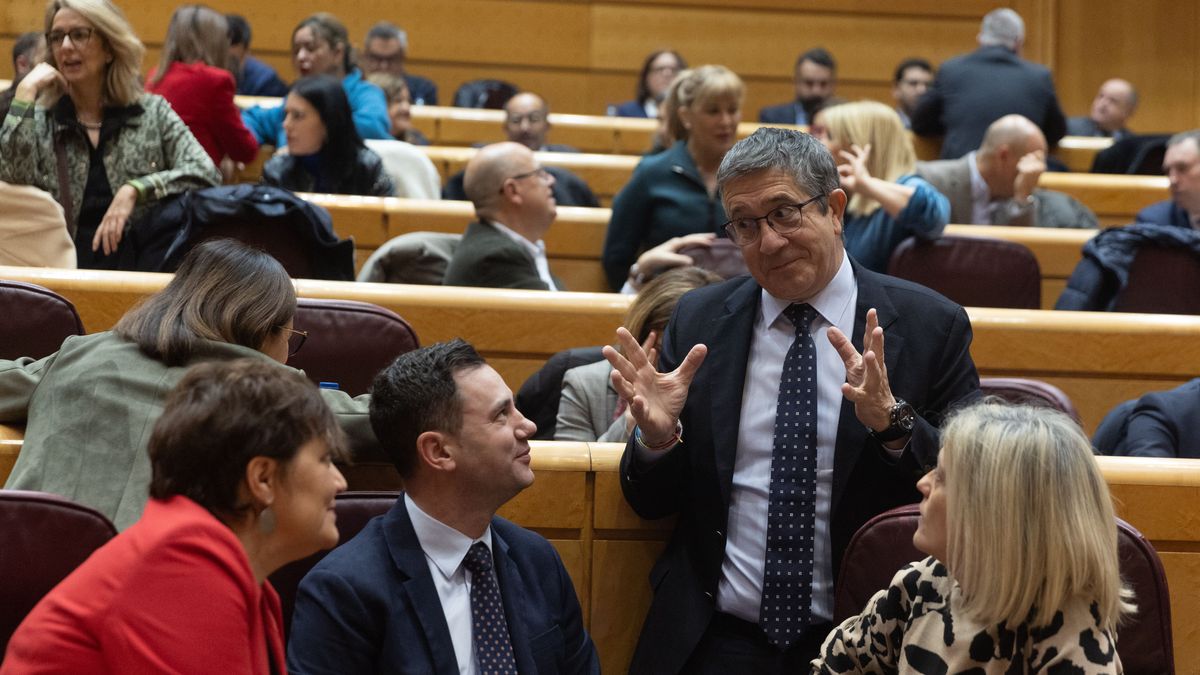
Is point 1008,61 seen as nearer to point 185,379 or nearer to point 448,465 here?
point 448,465

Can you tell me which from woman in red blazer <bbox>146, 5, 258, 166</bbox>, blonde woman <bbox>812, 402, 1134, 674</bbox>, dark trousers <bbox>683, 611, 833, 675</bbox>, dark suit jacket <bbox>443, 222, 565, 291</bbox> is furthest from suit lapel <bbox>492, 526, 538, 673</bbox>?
woman in red blazer <bbox>146, 5, 258, 166</bbox>

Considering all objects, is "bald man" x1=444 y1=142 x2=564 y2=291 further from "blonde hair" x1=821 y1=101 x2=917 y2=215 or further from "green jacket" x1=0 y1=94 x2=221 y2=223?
"blonde hair" x1=821 y1=101 x2=917 y2=215

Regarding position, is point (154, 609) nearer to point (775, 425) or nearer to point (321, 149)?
point (775, 425)

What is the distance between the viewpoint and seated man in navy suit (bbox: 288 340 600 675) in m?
1.94

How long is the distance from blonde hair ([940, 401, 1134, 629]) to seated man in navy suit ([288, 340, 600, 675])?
2.04 feet

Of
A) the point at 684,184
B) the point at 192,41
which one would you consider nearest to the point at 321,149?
the point at 192,41

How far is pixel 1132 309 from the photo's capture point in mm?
4031

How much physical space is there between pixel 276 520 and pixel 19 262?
208cm

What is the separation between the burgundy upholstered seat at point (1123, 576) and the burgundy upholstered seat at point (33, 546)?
3.41 ft

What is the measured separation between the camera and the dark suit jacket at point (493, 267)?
3752 millimetres

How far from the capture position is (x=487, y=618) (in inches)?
78.9

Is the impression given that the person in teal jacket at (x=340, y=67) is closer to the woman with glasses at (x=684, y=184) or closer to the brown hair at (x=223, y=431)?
the woman with glasses at (x=684, y=184)

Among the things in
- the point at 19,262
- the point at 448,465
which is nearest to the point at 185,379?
the point at 448,465

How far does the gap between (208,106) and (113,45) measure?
0.78 m
